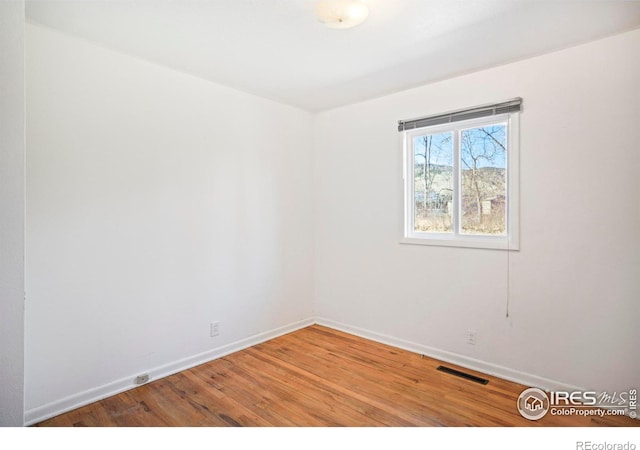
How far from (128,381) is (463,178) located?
3.05m

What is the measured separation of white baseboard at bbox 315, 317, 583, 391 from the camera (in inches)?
99.4

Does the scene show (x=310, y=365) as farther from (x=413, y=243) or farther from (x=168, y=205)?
(x=168, y=205)

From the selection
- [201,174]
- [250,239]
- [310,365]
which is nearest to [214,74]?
[201,174]

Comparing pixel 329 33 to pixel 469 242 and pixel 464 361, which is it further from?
pixel 464 361

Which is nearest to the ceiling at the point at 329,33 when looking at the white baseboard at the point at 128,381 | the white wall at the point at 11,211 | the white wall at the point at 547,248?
the white wall at the point at 547,248

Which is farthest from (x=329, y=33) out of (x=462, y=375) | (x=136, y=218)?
(x=462, y=375)

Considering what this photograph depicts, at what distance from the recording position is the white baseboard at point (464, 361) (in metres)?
2.53

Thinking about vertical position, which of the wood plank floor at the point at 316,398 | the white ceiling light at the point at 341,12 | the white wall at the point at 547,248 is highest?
the white ceiling light at the point at 341,12

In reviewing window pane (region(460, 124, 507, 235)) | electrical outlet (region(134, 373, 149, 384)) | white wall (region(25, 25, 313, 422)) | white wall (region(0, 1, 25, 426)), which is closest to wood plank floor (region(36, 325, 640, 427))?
electrical outlet (region(134, 373, 149, 384))

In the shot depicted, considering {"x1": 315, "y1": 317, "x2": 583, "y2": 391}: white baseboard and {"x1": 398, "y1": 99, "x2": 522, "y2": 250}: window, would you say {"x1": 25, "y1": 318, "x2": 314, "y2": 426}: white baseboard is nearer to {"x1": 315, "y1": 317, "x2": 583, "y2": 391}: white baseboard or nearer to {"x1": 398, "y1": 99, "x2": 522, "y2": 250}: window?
{"x1": 315, "y1": 317, "x2": 583, "y2": 391}: white baseboard

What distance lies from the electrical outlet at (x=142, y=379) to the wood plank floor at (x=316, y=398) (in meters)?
0.04

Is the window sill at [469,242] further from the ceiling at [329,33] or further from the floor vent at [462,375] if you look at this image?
the ceiling at [329,33]

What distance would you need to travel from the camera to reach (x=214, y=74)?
2.89 meters

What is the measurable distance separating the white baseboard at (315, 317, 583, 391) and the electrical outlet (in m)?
1.90
